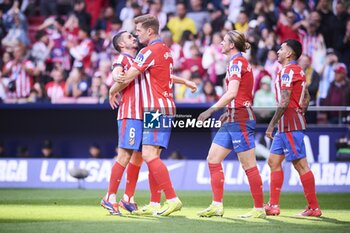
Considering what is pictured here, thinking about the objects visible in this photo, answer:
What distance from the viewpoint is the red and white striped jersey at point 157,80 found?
10672 mm

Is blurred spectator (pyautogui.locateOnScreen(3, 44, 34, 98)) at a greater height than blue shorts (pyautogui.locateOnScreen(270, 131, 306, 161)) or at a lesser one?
greater

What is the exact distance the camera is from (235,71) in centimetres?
1041

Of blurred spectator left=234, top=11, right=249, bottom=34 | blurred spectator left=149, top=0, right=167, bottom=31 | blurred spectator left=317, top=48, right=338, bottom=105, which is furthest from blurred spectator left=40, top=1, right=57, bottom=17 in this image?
blurred spectator left=317, top=48, right=338, bottom=105

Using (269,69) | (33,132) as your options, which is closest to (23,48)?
(33,132)

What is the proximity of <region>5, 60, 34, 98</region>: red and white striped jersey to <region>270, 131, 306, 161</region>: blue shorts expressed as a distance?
10016mm

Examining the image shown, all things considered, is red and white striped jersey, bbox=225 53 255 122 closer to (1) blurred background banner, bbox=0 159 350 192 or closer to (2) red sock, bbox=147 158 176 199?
(2) red sock, bbox=147 158 176 199

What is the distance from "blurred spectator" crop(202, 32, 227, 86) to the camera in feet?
63.5

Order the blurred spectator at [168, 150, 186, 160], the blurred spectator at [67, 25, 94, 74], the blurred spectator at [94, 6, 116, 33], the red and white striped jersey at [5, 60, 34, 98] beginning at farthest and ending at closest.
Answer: the blurred spectator at [94, 6, 116, 33], the blurred spectator at [67, 25, 94, 74], the red and white striped jersey at [5, 60, 34, 98], the blurred spectator at [168, 150, 186, 160]

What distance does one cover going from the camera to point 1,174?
17.3m

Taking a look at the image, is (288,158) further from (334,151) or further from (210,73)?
(210,73)

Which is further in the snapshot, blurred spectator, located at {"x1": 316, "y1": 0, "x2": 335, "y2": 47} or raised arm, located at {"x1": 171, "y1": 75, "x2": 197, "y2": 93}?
blurred spectator, located at {"x1": 316, "y1": 0, "x2": 335, "y2": 47}

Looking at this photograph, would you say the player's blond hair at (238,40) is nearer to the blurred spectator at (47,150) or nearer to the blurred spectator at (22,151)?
the blurred spectator at (47,150)

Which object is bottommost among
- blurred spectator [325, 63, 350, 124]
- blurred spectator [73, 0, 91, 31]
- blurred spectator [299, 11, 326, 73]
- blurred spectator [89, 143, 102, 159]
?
blurred spectator [89, 143, 102, 159]

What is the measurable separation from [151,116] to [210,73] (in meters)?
8.91
